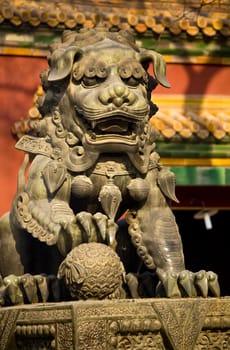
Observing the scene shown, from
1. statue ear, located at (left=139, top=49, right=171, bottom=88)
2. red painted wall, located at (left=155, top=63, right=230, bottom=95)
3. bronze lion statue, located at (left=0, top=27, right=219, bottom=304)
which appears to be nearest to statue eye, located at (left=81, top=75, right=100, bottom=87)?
bronze lion statue, located at (left=0, top=27, right=219, bottom=304)

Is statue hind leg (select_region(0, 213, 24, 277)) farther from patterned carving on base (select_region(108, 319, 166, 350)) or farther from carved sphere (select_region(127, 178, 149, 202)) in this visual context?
patterned carving on base (select_region(108, 319, 166, 350))

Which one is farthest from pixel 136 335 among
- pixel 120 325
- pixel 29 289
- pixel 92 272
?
pixel 29 289

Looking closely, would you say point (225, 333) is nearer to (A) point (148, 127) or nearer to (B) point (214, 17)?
(A) point (148, 127)

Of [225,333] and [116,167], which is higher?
[116,167]

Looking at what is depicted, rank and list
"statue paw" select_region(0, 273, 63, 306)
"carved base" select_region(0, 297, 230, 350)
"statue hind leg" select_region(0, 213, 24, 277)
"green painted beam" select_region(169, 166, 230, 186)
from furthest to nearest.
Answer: "green painted beam" select_region(169, 166, 230, 186) < "statue hind leg" select_region(0, 213, 24, 277) < "statue paw" select_region(0, 273, 63, 306) < "carved base" select_region(0, 297, 230, 350)

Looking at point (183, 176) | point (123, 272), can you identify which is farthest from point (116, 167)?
point (183, 176)

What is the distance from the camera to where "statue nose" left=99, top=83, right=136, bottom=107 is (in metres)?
6.45

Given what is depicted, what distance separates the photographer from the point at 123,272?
244 inches

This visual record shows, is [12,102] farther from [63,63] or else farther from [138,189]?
[138,189]

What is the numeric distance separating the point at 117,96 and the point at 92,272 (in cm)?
82

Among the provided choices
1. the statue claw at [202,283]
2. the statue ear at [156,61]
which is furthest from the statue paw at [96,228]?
the statue ear at [156,61]

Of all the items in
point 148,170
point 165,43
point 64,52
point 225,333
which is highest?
point 165,43

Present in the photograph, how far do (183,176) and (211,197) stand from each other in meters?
0.52

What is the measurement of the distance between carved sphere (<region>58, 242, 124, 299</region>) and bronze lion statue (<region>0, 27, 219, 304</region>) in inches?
8.8
